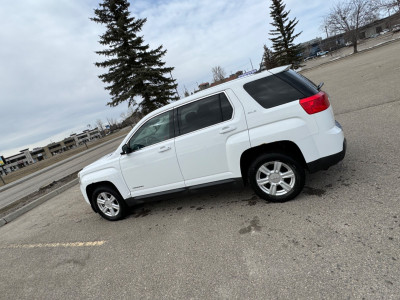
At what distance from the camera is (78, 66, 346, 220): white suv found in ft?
10.6

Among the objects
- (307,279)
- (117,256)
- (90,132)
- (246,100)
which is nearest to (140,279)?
(117,256)

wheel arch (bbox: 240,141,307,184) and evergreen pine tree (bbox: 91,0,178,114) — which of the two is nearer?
wheel arch (bbox: 240,141,307,184)

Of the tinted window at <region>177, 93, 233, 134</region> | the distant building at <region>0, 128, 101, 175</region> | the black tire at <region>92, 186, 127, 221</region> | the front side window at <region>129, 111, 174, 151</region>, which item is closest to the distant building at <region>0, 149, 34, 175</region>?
the distant building at <region>0, 128, 101, 175</region>

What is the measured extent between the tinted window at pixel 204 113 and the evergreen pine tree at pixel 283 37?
47.3 meters

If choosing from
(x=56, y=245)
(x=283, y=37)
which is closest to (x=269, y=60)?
(x=283, y=37)

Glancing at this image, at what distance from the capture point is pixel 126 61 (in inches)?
765

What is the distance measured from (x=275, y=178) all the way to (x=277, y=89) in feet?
4.15

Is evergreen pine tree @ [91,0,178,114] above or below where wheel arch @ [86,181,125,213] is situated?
above

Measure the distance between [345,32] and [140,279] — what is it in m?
53.2

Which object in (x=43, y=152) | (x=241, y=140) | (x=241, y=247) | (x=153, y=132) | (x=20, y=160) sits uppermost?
(x=43, y=152)

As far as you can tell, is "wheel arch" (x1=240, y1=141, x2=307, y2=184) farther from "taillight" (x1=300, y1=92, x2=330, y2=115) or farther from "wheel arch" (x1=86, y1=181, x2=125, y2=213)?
"wheel arch" (x1=86, y1=181, x2=125, y2=213)

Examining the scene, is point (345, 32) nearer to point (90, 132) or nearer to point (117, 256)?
point (117, 256)

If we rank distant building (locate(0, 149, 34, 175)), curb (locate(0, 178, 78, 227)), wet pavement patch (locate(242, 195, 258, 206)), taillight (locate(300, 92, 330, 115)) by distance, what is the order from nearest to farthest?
1. taillight (locate(300, 92, 330, 115))
2. wet pavement patch (locate(242, 195, 258, 206))
3. curb (locate(0, 178, 78, 227))
4. distant building (locate(0, 149, 34, 175))

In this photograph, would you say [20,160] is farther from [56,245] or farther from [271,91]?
[271,91]
